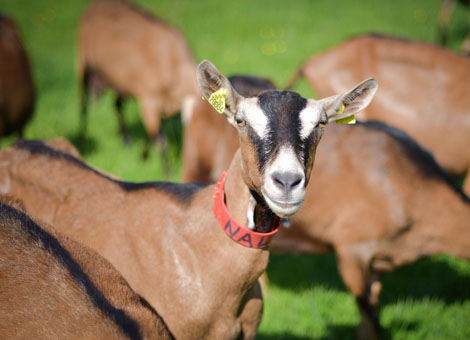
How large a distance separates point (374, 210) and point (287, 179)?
182 centimetres

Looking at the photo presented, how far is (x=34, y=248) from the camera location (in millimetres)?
2152

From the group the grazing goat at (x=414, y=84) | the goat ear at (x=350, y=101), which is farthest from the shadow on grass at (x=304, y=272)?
the goat ear at (x=350, y=101)

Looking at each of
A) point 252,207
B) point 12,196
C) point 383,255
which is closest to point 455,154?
point 383,255

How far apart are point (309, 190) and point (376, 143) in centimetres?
67

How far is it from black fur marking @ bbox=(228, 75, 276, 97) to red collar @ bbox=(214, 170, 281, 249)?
201 cm

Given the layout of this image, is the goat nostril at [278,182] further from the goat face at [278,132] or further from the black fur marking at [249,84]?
the black fur marking at [249,84]

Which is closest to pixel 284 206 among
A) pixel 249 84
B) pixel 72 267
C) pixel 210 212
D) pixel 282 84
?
pixel 210 212

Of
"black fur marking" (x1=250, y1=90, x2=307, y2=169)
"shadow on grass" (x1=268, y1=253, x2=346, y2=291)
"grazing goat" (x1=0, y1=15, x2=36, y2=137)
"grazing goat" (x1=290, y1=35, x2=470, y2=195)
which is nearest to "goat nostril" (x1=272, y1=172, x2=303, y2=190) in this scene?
"black fur marking" (x1=250, y1=90, x2=307, y2=169)

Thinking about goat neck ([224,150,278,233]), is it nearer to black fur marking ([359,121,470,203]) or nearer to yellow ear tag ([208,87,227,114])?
yellow ear tag ([208,87,227,114])

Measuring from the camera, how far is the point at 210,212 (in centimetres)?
259

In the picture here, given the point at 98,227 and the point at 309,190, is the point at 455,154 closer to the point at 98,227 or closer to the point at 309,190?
the point at 309,190

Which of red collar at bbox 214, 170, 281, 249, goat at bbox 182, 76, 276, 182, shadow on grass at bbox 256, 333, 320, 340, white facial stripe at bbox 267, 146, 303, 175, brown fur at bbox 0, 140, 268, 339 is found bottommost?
shadow on grass at bbox 256, 333, 320, 340

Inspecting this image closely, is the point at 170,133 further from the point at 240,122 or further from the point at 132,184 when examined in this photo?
the point at 240,122

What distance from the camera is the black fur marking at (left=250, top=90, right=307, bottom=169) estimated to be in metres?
2.15
